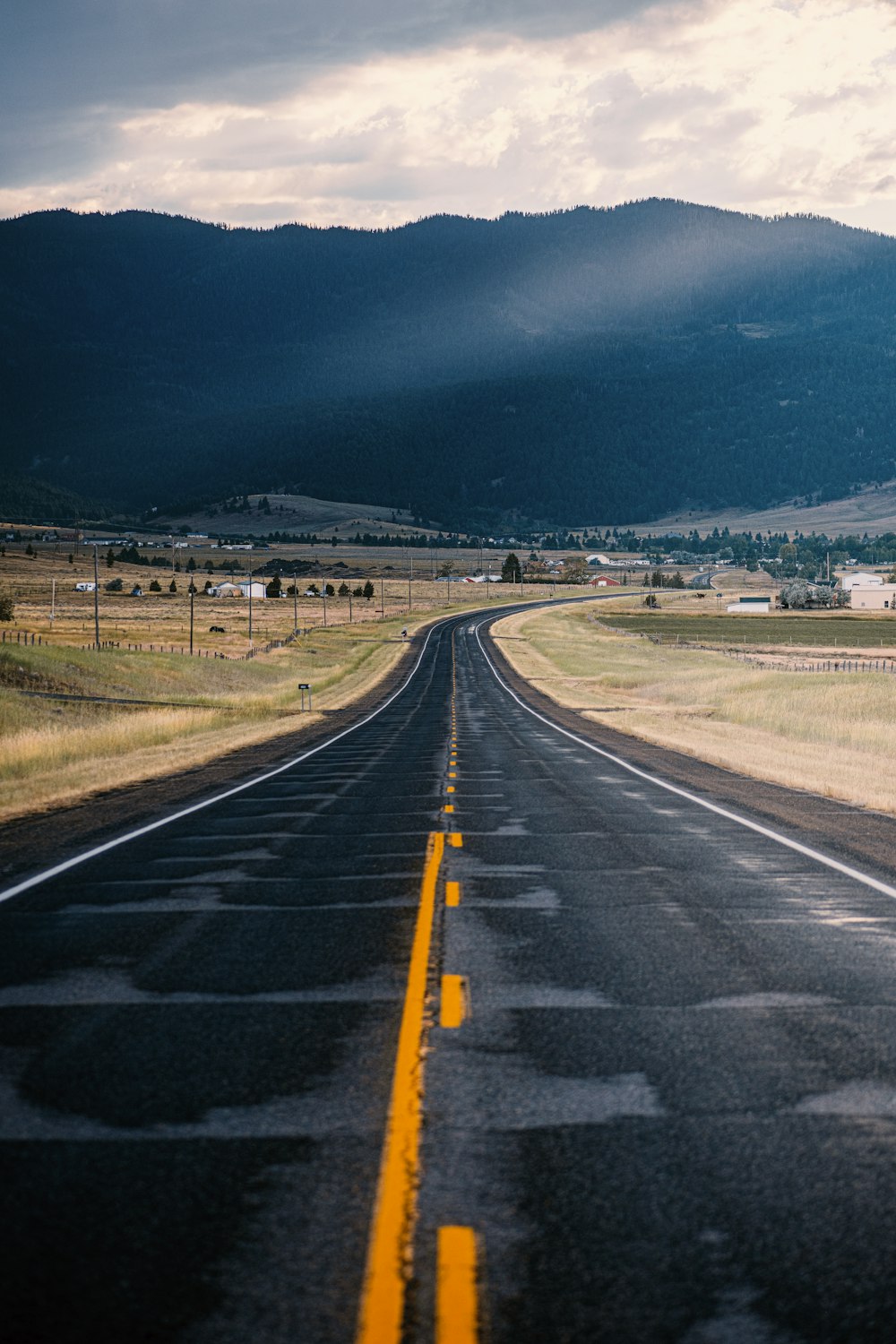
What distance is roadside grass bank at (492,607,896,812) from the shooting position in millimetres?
25172

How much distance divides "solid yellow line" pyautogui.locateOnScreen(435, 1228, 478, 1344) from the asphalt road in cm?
2

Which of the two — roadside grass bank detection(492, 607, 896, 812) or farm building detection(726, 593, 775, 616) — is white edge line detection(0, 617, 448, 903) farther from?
farm building detection(726, 593, 775, 616)

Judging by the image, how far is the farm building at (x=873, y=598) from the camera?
17350 cm

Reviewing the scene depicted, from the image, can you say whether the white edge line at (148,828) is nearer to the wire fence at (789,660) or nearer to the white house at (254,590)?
the wire fence at (789,660)

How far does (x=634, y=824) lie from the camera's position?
56.7ft

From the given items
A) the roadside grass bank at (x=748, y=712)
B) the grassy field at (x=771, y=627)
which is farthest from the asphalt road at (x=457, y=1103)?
the grassy field at (x=771, y=627)

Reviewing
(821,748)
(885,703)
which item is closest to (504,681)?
(885,703)

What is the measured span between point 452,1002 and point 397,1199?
9.80 ft

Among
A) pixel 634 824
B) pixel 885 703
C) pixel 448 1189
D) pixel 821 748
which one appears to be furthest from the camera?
pixel 885 703

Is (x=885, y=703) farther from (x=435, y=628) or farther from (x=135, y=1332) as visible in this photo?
(x=435, y=628)

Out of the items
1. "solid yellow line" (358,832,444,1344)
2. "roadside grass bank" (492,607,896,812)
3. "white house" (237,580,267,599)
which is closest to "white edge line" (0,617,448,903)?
"solid yellow line" (358,832,444,1344)

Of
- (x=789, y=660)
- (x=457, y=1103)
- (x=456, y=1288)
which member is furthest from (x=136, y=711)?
(x=789, y=660)

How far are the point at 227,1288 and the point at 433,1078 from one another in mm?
2315

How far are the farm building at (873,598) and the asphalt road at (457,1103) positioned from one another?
557 feet
